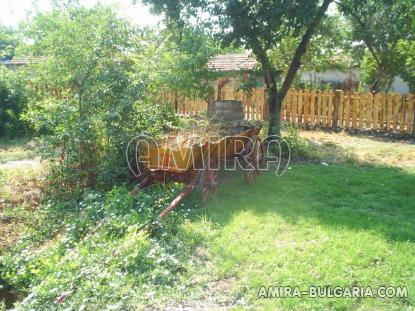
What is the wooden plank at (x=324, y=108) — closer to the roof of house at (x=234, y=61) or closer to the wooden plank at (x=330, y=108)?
the wooden plank at (x=330, y=108)

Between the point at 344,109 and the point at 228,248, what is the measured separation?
360 inches

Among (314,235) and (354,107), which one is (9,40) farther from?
(354,107)

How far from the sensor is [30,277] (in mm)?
4105

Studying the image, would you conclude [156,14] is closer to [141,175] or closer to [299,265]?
[141,175]

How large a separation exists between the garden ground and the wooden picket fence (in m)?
→ 5.30

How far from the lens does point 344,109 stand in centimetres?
1216

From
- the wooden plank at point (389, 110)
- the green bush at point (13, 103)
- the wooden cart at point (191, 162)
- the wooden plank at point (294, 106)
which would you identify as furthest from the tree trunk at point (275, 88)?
the green bush at point (13, 103)

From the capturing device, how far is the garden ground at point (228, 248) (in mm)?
3438

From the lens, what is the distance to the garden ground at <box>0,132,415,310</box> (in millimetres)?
3438

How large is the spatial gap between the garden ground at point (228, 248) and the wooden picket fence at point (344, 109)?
208 inches

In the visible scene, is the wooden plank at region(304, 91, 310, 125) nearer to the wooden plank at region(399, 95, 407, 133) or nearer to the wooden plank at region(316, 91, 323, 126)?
the wooden plank at region(316, 91, 323, 126)

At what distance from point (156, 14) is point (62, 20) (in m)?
3.32

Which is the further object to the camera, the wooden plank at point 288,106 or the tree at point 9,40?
the wooden plank at point 288,106

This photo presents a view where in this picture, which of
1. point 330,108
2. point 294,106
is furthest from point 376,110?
point 294,106
